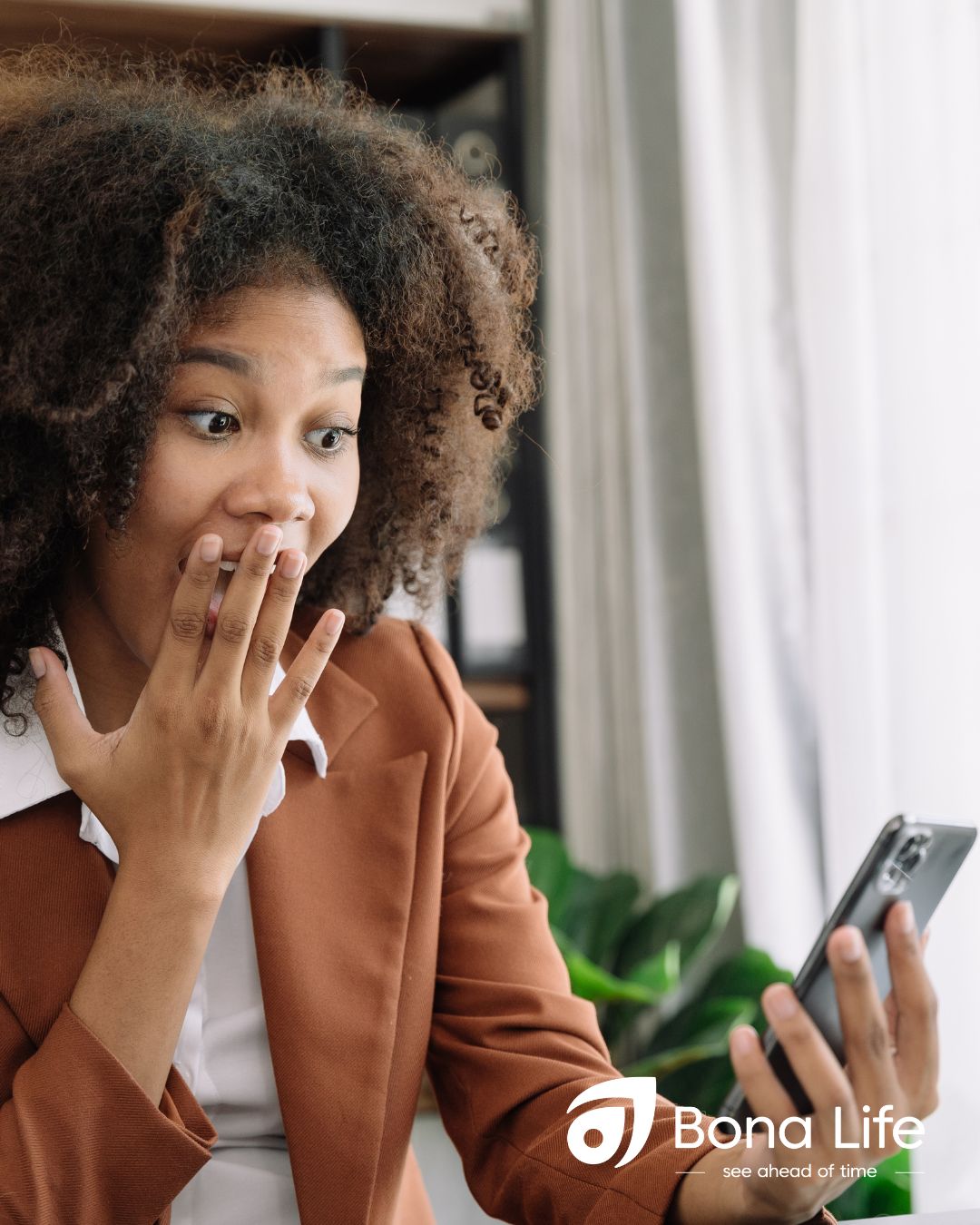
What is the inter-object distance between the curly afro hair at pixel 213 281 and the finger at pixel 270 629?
121 millimetres

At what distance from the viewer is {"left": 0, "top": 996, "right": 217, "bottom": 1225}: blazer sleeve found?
2.74 feet

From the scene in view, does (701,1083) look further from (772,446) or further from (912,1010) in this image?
(912,1010)

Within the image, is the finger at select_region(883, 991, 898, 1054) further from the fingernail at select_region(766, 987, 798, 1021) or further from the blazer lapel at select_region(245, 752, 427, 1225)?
the blazer lapel at select_region(245, 752, 427, 1225)

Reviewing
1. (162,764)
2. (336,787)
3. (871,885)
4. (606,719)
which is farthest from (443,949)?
(606,719)

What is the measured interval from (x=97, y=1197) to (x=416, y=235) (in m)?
0.74

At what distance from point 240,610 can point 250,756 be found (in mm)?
105

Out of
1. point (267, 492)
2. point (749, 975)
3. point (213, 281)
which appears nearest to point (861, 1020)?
point (267, 492)

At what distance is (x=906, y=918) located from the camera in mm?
725

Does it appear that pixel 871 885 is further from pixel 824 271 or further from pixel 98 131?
pixel 824 271

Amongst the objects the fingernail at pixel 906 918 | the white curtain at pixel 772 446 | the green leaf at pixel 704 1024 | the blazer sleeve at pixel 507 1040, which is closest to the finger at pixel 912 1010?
the fingernail at pixel 906 918

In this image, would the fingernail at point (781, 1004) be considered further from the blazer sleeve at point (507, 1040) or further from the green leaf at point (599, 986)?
the green leaf at point (599, 986)

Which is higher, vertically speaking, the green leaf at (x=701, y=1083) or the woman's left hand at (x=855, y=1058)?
the woman's left hand at (x=855, y=1058)

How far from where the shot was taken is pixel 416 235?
42.9 inches

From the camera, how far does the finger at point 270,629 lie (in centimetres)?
93
